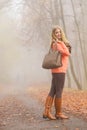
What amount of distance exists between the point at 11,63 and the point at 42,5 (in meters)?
51.4

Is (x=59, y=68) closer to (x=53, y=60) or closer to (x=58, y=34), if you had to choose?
(x=53, y=60)

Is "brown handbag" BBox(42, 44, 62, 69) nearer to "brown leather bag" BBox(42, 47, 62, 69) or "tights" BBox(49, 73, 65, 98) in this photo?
"brown leather bag" BBox(42, 47, 62, 69)

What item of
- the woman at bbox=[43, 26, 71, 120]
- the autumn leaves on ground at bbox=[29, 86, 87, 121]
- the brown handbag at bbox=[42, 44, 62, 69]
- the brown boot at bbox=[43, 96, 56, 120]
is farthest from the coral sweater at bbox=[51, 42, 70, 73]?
the autumn leaves on ground at bbox=[29, 86, 87, 121]

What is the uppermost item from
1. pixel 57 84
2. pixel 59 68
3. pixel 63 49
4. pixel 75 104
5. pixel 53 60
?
pixel 63 49

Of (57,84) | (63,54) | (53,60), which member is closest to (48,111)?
(57,84)

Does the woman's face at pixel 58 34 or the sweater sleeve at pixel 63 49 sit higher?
the woman's face at pixel 58 34

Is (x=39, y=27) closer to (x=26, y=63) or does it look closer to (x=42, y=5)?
(x=42, y=5)

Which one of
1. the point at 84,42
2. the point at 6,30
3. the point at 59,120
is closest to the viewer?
the point at 59,120

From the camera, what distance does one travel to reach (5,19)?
61.4 meters

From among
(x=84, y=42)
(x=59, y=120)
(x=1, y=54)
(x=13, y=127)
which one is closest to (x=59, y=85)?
(x=59, y=120)

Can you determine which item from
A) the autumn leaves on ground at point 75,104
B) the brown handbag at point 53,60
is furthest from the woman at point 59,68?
the autumn leaves on ground at point 75,104

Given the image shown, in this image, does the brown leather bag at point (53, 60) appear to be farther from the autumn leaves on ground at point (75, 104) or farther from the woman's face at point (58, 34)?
the autumn leaves on ground at point (75, 104)

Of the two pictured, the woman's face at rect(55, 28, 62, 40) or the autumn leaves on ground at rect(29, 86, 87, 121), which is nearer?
the woman's face at rect(55, 28, 62, 40)

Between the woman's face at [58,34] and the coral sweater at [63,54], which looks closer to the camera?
the coral sweater at [63,54]
